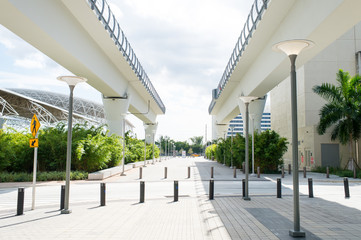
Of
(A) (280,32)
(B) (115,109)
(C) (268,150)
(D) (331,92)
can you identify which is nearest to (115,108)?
(B) (115,109)

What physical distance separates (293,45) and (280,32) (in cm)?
752

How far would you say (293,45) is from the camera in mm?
7070

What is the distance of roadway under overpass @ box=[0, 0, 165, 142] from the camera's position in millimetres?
10586

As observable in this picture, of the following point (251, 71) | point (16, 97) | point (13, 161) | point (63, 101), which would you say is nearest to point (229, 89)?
point (251, 71)

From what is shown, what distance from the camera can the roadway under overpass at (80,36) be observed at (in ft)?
34.7

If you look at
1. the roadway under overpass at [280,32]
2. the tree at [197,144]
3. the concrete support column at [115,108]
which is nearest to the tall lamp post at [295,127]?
the roadway under overpass at [280,32]

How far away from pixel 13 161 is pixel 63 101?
5345 cm

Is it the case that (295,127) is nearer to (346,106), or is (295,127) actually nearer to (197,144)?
(346,106)

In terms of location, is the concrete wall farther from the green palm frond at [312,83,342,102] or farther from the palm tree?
the green palm frond at [312,83,342,102]

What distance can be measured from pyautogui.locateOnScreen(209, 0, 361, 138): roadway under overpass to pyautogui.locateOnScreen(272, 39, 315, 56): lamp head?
8.61 feet

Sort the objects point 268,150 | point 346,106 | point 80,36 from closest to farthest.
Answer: point 80,36 → point 268,150 → point 346,106

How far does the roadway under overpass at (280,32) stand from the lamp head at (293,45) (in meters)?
2.63

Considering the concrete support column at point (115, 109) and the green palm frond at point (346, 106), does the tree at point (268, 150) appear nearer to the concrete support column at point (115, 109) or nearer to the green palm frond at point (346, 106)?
the green palm frond at point (346, 106)

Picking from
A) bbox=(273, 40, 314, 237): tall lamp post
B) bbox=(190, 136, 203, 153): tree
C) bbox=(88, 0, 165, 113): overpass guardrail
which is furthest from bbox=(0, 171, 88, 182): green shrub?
bbox=(190, 136, 203, 153): tree
